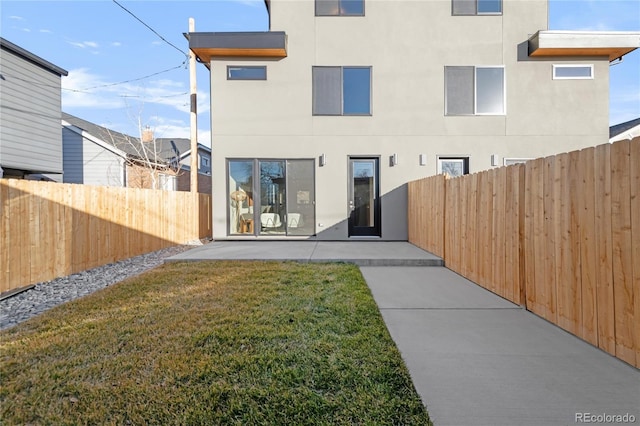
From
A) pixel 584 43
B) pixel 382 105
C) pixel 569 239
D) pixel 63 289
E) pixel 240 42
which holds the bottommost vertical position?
pixel 63 289

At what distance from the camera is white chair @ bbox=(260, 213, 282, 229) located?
8.95 m

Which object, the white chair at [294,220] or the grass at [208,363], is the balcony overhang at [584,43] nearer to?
the white chair at [294,220]

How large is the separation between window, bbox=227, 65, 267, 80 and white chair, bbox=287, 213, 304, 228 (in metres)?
3.90

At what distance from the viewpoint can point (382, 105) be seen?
29.1ft

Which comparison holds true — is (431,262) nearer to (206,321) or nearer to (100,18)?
(206,321)

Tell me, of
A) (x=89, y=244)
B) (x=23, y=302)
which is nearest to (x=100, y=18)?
(x=89, y=244)

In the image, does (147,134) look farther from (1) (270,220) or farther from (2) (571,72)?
(2) (571,72)

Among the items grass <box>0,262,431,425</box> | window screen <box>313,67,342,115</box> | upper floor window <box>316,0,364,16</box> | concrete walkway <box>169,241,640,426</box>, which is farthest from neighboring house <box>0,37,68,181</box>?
concrete walkway <box>169,241,640,426</box>

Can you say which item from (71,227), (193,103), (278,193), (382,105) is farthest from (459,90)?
(71,227)

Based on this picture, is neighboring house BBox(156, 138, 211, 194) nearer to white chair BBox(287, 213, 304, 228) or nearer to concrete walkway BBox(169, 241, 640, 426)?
white chair BBox(287, 213, 304, 228)
